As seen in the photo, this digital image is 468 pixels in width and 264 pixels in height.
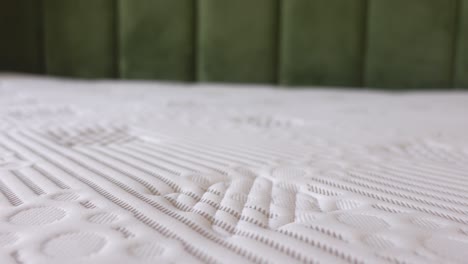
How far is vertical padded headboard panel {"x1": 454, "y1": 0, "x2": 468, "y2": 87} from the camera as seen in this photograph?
3.41 ft

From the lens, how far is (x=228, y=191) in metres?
0.22

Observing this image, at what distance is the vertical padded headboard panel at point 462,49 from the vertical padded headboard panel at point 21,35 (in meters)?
1.17

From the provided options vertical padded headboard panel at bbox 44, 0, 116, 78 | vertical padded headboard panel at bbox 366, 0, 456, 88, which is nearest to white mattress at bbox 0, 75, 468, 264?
vertical padded headboard panel at bbox 366, 0, 456, 88

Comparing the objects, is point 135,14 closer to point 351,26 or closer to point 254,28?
point 254,28

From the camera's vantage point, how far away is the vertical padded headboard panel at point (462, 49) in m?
1.04

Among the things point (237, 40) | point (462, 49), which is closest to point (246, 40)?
point (237, 40)

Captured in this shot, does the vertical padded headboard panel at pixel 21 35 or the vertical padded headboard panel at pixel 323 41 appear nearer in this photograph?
the vertical padded headboard panel at pixel 323 41

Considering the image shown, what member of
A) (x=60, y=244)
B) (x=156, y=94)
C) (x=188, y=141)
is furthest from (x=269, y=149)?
(x=156, y=94)

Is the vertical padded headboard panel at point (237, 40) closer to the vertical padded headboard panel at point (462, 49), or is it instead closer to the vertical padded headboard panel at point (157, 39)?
the vertical padded headboard panel at point (157, 39)

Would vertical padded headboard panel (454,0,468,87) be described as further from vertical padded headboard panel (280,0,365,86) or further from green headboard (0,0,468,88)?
vertical padded headboard panel (280,0,365,86)

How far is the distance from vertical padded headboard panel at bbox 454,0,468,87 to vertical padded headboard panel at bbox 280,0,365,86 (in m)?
0.24

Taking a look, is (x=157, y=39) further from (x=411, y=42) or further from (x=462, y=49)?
(x=462, y=49)

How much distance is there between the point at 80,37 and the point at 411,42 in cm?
93

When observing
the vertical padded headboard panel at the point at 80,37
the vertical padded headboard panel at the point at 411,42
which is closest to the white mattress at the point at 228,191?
the vertical padded headboard panel at the point at 411,42
